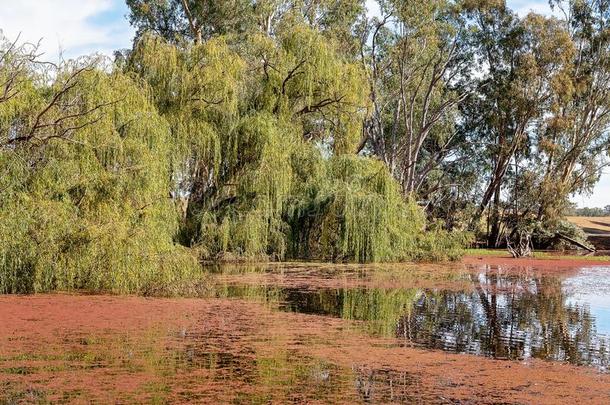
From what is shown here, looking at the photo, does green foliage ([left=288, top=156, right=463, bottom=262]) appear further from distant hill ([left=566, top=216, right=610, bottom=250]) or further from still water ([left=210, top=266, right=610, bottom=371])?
distant hill ([left=566, top=216, right=610, bottom=250])

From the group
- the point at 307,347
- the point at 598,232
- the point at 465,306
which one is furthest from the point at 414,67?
the point at 307,347

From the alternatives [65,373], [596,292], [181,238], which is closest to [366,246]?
[181,238]

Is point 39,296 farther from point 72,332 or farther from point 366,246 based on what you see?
point 366,246

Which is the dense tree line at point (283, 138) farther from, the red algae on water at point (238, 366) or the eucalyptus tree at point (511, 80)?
the red algae on water at point (238, 366)

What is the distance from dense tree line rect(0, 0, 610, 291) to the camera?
14.9 m

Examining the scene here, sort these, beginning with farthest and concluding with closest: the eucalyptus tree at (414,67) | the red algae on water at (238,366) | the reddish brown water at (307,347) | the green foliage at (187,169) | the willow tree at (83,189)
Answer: the eucalyptus tree at (414,67) < the green foliage at (187,169) < the willow tree at (83,189) < the reddish brown water at (307,347) < the red algae on water at (238,366)

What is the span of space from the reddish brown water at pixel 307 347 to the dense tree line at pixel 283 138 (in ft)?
8.58

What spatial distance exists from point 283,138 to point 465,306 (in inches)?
468

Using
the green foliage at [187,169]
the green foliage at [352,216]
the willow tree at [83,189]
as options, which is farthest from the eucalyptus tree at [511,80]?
the willow tree at [83,189]

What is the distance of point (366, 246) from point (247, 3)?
755 inches

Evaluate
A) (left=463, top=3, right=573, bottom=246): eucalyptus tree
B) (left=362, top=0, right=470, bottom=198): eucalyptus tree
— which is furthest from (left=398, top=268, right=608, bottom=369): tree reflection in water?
(left=463, top=3, right=573, bottom=246): eucalyptus tree

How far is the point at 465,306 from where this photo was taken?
48.2ft

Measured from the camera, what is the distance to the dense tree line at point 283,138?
1489cm

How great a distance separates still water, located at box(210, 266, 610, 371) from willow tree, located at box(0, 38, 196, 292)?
2237mm
